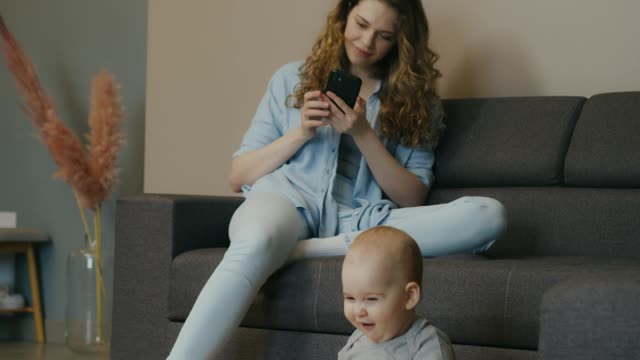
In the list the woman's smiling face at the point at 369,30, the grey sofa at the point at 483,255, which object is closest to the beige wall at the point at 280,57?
the grey sofa at the point at 483,255

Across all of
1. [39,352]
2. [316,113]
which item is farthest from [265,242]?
[39,352]

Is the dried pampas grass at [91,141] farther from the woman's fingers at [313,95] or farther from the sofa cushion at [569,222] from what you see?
→ the sofa cushion at [569,222]

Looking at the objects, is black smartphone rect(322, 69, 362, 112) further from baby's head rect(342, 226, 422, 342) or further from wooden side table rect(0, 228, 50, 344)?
wooden side table rect(0, 228, 50, 344)

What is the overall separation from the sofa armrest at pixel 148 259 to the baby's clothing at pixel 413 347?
847mm

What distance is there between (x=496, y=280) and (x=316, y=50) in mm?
978

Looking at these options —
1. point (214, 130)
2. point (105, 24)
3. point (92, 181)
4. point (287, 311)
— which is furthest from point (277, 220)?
point (105, 24)

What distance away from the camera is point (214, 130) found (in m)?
3.60

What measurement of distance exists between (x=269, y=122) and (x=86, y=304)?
5.30 feet

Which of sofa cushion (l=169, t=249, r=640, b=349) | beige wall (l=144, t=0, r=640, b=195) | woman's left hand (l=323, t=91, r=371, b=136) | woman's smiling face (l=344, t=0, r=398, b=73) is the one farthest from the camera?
beige wall (l=144, t=0, r=640, b=195)

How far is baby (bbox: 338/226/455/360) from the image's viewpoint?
1.72 meters

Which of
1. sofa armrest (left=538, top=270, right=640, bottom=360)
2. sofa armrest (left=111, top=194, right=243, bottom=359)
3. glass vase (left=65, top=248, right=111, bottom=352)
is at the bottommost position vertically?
glass vase (left=65, top=248, right=111, bottom=352)

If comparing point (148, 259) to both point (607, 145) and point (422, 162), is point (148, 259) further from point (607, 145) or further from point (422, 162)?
point (607, 145)

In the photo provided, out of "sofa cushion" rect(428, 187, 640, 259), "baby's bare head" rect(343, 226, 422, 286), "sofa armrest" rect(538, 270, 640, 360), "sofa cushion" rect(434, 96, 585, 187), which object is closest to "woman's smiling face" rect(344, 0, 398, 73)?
"sofa cushion" rect(434, 96, 585, 187)

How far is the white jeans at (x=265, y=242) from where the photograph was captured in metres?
2.04
